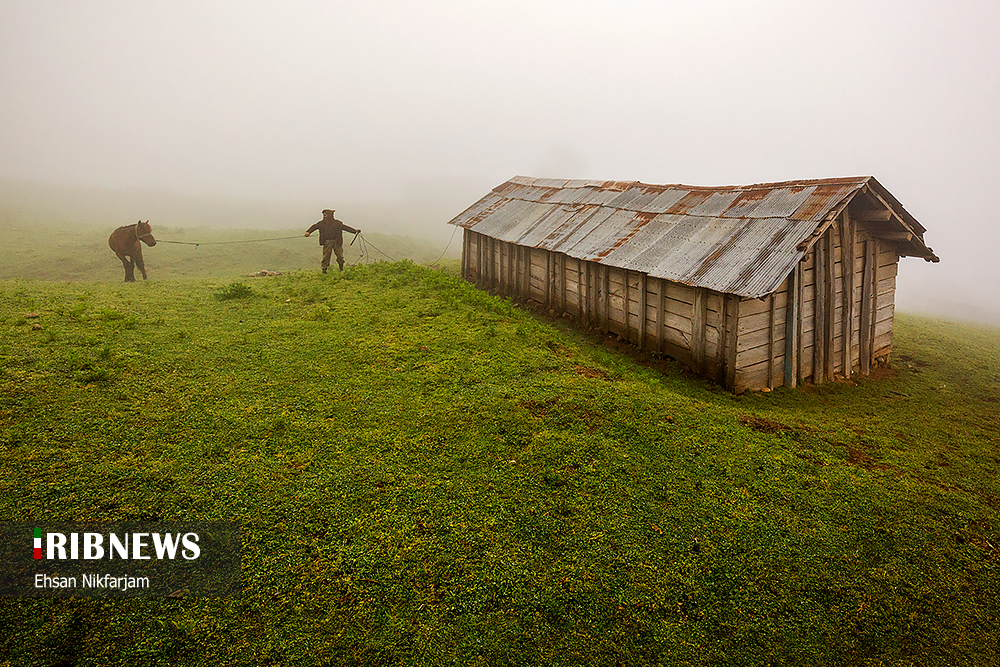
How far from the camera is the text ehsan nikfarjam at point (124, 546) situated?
536 centimetres

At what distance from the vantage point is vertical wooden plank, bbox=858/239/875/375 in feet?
42.3

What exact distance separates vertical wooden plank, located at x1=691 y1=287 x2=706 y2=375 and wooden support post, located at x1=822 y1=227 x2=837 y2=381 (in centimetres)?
301

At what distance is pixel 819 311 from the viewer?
39.6ft

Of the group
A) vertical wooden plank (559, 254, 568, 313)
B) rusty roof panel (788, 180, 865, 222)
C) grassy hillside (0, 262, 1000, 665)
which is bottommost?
grassy hillside (0, 262, 1000, 665)

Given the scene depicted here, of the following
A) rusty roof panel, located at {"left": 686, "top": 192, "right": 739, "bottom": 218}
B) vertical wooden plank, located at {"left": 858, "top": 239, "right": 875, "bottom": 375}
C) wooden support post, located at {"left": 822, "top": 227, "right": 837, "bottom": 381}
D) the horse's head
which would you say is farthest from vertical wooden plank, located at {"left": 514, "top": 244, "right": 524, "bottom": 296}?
the horse's head

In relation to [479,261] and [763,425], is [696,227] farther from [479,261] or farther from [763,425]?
[479,261]

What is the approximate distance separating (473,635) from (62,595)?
3.80 metres

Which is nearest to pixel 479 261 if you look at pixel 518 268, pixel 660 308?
pixel 518 268

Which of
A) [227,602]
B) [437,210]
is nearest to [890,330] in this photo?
[227,602]

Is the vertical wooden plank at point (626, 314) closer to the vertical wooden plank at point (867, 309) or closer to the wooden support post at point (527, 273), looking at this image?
the wooden support post at point (527, 273)

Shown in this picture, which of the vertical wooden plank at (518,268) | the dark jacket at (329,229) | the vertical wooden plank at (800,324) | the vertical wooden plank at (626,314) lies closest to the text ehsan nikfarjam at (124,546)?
the vertical wooden plank at (626,314)

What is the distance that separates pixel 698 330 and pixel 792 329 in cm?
202

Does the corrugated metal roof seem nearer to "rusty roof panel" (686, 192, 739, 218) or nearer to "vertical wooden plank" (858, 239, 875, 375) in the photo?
"rusty roof panel" (686, 192, 739, 218)

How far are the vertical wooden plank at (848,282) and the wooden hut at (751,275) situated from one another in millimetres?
26
